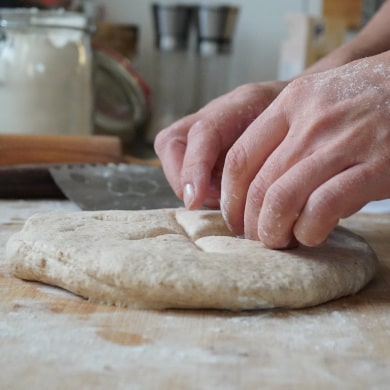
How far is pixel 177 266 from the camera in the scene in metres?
0.82

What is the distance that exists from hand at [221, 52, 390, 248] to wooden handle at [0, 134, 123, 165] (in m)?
0.79

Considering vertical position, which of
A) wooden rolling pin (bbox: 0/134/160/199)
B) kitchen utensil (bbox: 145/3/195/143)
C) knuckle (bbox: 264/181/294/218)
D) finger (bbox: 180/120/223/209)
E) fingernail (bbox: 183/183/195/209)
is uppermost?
knuckle (bbox: 264/181/294/218)

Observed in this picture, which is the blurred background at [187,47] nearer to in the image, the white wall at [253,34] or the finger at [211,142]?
the white wall at [253,34]

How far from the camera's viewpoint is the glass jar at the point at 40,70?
6.06ft

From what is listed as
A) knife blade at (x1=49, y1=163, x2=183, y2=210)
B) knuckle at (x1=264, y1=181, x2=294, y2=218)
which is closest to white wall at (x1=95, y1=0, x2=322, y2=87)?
knife blade at (x1=49, y1=163, x2=183, y2=210)

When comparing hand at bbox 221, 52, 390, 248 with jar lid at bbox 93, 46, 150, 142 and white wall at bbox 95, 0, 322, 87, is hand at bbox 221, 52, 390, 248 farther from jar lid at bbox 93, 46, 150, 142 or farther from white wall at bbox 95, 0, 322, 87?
white wall at bbox 95, 0, 322, 87

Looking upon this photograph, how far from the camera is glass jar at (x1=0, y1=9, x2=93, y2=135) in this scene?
185cm

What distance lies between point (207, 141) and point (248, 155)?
22 cm

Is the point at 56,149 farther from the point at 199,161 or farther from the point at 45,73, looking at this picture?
the point at 199,161

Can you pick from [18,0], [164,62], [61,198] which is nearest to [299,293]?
[61,198]

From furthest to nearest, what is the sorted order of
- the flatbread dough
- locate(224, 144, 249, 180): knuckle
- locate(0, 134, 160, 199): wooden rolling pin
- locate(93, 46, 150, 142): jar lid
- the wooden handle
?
locate(93, 46, 150, 142): jar lid, the wooden handle, locate(0, 134, 160, 199): wooden rolling pin, locate(224, 144, 249, 180): knuckle, the flatbread dough

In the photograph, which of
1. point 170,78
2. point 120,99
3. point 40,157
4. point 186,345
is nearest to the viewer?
point 186,345

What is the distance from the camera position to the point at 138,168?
1542 mm

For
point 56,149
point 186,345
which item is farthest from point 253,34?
point 186,345
